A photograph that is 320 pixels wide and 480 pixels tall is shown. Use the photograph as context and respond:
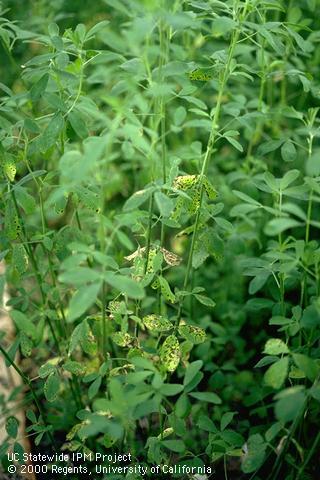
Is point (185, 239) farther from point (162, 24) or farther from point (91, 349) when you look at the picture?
point (162, 24)

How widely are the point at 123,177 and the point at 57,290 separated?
1483 mm

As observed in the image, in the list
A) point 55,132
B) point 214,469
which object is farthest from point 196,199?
point 214,469

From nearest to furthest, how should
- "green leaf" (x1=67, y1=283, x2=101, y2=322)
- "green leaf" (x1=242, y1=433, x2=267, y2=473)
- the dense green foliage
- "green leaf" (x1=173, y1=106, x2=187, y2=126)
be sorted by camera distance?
1. "green leaf" (x1=67, y1=283, x2=101, y2=322)
2. the dense green foliage
3. "green leaf" (x1=242, y1=433, x2=267, y2=473)
4. "green leaf" (x1=173, y1=106, x2=187, y2=126)

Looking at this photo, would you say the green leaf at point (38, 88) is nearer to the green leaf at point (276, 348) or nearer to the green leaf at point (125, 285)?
the green leaf at point (125, 285)

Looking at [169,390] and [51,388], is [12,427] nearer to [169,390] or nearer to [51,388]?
[51,388]

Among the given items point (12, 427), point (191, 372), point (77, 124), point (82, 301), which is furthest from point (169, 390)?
point (77, 124)

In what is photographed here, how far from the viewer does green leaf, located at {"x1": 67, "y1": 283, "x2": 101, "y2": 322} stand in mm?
1024

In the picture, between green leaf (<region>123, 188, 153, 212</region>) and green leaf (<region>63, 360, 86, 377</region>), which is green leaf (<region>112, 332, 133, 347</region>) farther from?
green leaf (<region>123, 188, 153, 212</region>)

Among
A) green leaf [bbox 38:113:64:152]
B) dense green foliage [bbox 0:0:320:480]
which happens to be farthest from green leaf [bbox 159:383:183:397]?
green leaf [bbox 38:113:64:152]

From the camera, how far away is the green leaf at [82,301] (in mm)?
1024

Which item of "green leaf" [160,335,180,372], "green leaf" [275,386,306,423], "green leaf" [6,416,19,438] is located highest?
"green leaf" [275,386,306,423]

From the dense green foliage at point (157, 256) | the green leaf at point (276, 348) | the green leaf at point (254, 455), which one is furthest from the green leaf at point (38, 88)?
the green leaf at point (254, 455)

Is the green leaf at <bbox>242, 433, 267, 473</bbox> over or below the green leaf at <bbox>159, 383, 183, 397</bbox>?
below

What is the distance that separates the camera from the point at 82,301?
103cm
